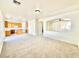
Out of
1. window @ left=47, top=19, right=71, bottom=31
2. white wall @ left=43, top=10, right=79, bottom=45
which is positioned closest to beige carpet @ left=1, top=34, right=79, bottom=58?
white wall @ left=43, top=10, right=79, bottom=45

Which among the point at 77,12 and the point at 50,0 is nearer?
the point at 50,0

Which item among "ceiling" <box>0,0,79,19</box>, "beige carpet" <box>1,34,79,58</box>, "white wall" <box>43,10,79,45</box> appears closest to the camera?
"beige carpet" <box>1,34,79,58</box>

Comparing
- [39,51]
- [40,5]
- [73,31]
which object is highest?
[40,5]

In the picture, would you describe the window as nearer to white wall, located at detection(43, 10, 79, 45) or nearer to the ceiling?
white wall, located at detection(43, 10, 79, 45)

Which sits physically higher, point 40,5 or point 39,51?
point 40,5

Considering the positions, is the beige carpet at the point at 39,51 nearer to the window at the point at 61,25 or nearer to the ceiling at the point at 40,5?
the window at the point at 61,25

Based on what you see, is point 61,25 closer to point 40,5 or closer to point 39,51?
point 40,5

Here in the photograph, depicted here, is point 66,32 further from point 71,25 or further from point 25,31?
point 25,31

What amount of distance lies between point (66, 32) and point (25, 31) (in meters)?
9.51

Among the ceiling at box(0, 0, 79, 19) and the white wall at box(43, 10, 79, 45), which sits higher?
the ceiling at box(0, 0, 79, 19)

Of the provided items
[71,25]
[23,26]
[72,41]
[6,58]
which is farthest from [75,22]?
[23,26]

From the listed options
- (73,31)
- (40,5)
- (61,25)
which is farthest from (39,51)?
(61,25)

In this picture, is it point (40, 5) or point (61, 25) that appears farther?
point (61, 25)

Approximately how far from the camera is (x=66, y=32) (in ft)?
17.1
